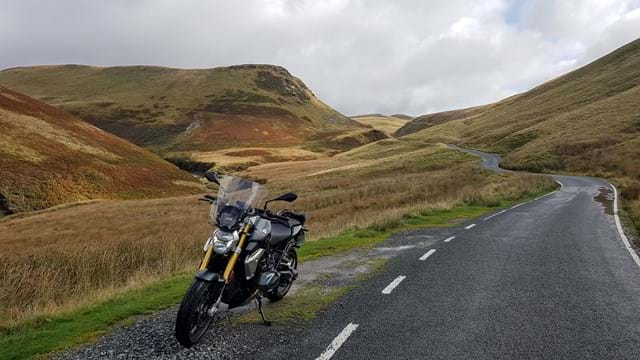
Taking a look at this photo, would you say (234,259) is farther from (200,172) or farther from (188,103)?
(188,103)

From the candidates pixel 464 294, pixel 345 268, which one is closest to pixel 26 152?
pixel 345 268

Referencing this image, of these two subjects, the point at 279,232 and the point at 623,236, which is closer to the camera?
the point at 279,232

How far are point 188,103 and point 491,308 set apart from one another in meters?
143

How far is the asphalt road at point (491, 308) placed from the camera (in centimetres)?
584

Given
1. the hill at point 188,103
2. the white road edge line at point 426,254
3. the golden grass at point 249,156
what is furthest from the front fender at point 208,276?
the hill at point 188,103

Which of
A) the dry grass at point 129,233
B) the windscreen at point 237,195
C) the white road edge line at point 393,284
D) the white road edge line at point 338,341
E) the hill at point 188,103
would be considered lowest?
the dry grass at point 129,233

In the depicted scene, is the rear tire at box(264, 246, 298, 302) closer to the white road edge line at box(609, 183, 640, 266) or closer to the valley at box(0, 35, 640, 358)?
the valley at box(0, 35, 640, 358)

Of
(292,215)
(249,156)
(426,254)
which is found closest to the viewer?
(292,215)

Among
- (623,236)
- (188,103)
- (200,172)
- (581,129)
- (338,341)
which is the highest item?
(188,103)

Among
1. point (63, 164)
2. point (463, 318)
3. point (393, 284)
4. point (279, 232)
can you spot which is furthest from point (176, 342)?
point (63, 164)

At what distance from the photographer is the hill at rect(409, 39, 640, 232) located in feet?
173

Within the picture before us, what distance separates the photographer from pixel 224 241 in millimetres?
5918

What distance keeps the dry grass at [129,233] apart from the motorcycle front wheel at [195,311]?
11.2ft

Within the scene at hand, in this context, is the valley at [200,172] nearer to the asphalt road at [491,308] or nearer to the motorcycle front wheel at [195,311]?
the asphalt road at [491,308]
